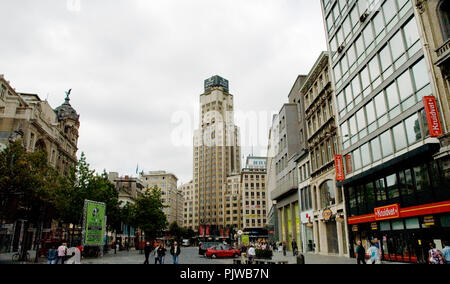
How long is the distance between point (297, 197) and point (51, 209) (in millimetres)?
33220

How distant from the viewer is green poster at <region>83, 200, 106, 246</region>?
28.5m

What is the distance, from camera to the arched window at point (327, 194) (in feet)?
117

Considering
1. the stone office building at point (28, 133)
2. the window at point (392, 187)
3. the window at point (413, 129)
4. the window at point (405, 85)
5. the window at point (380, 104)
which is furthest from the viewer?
the stone office building at point (28, 133)

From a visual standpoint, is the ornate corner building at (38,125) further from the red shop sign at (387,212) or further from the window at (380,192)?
the red shop sign at (387,212)

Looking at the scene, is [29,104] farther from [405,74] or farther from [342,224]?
[405,74]

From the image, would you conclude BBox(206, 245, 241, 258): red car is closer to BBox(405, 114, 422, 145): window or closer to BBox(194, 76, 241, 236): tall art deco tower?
BBox(405, 114, 422, 145): window

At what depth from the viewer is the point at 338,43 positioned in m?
34.2

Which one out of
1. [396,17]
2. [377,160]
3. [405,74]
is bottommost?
[377,160]

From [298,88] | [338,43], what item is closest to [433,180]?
[338,43]

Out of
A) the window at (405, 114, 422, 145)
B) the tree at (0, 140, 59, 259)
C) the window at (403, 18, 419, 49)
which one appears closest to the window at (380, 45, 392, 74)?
the window at (403, 18, 419, 49)

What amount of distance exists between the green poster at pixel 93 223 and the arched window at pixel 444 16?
30.7m

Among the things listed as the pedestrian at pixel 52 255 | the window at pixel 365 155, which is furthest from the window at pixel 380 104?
the pedestrian at pixel 52 255

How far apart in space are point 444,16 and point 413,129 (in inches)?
293

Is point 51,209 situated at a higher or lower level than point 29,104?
lower
